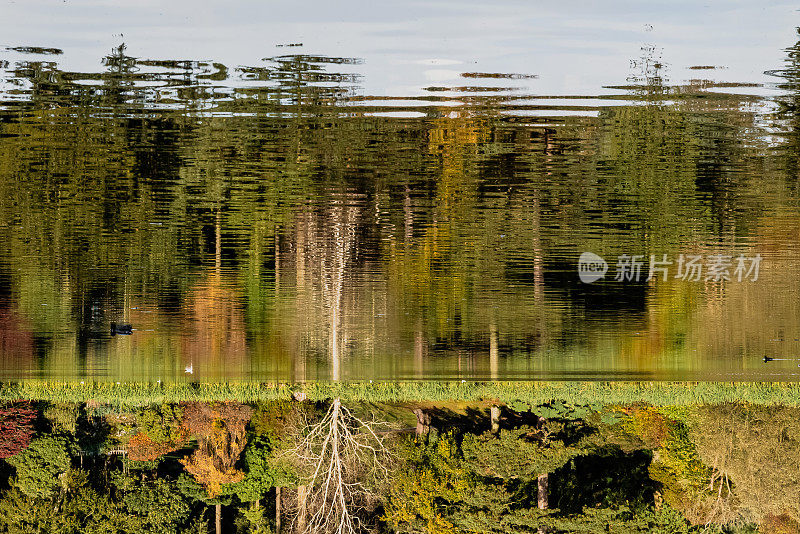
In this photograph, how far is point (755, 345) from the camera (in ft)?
16.6

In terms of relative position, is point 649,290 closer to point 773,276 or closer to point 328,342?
point 773,276

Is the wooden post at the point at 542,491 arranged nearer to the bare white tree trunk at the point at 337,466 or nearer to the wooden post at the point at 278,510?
the bare white tree trunk at the point at 337,466

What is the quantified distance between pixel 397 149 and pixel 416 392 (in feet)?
18.6

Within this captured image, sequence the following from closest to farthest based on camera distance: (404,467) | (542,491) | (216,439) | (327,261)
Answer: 1. (327,261)
2. (542,491)
3. (404,467)
4. (216,439)

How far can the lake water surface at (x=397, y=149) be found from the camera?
2.23 meters

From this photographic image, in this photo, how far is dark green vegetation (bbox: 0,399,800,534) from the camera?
7.29 meters

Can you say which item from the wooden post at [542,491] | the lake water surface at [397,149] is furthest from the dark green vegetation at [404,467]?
the lake water surface at [397,149]

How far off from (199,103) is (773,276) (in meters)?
3.12

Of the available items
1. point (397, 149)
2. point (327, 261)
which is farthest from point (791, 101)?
point (327, 261)

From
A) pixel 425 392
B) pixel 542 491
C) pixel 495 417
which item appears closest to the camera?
pixel 425 392

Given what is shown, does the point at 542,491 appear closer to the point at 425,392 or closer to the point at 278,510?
the point at 425,392

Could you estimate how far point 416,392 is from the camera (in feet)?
25.5

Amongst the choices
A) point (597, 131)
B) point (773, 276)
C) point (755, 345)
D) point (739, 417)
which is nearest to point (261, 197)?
point (597, 131)

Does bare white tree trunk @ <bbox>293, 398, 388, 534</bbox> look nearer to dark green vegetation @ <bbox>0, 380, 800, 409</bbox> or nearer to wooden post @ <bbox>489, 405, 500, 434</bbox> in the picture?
dark green vegetation @ <bbox>0, 380, 800, 409</bbox>
